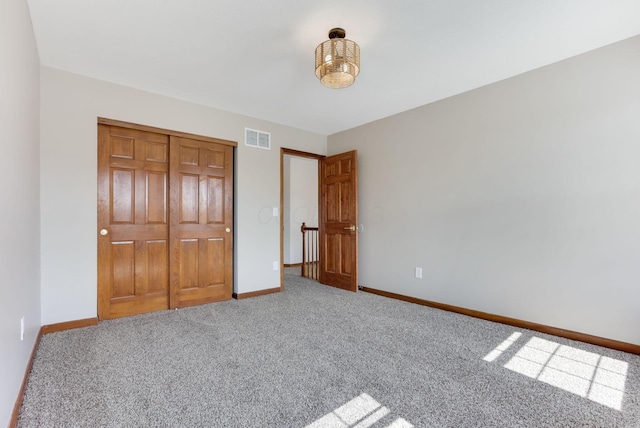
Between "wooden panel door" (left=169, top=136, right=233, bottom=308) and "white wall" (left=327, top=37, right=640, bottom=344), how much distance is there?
219 centimetres

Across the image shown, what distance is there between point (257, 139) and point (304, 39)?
1963mm

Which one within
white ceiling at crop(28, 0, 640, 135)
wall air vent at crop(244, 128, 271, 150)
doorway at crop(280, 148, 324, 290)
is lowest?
doorway at crop(280, 148, 324, 290)

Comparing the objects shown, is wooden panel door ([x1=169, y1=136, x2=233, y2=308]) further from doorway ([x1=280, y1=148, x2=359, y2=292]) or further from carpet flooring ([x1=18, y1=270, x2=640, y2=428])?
doorway ([x1=280, y1=148, x2=359, y2=292])

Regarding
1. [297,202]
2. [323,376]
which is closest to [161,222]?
[323,376]

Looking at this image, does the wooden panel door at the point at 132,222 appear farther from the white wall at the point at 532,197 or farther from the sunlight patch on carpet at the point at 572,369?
the sunlight patch on carpet at the point at 572,369

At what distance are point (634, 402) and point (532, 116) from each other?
2.29 m

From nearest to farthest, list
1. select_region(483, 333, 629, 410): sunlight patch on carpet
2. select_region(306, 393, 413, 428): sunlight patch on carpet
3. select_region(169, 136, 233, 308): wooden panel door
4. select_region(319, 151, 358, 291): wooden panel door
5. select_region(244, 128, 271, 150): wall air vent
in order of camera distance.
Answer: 1. select_region(306, 393, 413, 428): sunlight patch on carpet
2. select_region(483, 333, 629, 410): sunlight patch on carpet
3. select_region(169, 136, 233, 308): wooden panel door
4. select_region(244, 128, 271, 150): wall air vent
5. select_region(319, 151, 358, 291): wooden panel door

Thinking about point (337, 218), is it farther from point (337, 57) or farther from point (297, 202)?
point (337, 57)

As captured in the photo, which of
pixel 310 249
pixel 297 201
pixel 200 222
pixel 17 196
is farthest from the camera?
pixel 297 201

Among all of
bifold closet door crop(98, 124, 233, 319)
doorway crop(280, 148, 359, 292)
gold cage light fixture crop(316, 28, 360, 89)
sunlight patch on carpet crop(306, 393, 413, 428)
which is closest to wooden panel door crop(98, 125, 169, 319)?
bifold closet door crop(98, 124, 233, 319)

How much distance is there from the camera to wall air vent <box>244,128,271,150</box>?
4016 millimetres

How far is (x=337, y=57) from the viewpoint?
2143mm

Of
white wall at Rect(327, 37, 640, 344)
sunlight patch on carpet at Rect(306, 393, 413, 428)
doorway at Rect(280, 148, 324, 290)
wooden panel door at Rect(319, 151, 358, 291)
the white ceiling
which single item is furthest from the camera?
doorway at Rect(280, 148, 324, 290)

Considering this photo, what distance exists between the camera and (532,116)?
2.82m
